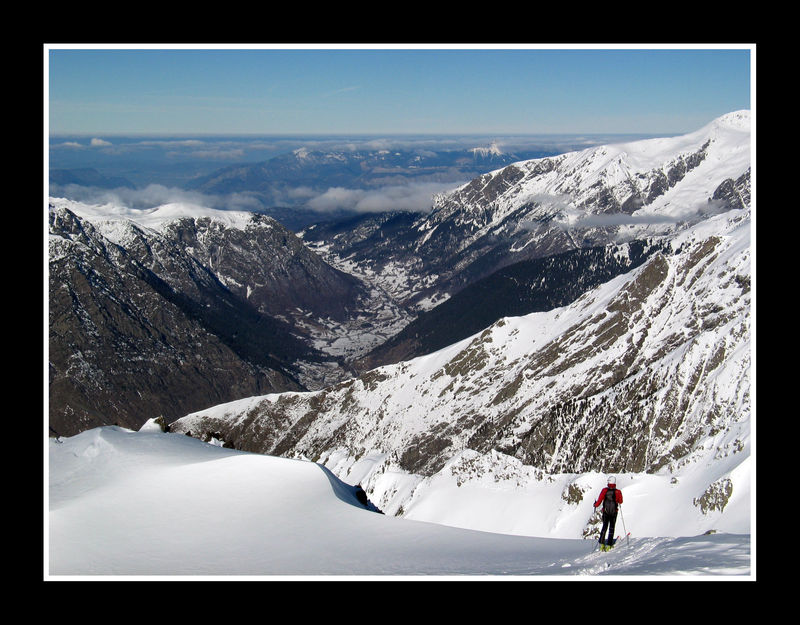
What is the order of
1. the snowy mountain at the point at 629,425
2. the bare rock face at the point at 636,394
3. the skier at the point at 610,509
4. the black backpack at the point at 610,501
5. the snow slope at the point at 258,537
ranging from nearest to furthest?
the snow slope at the point at 258,537 → the skier at the point at 610,509 → the black backpack at the point at 610,501 → the snowy mountain at the point at 629,425 → the bare rock face at the point at 636,394

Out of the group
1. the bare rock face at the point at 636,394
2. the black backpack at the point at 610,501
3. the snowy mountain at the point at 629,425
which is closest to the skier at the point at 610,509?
the black backpack at the point at 610,501

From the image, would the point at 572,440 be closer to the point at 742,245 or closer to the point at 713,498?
the point at 713,498

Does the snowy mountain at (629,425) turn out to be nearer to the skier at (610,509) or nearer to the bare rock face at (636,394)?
the bare rock face at (636,394)

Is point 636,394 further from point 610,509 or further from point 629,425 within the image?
point 610,509

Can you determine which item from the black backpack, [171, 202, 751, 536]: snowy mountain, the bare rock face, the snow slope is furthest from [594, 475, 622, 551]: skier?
the bare rock face

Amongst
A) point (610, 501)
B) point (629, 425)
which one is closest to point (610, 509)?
point (610, 501)

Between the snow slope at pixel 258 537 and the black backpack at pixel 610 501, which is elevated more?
the black backpack at pixel 610 501
